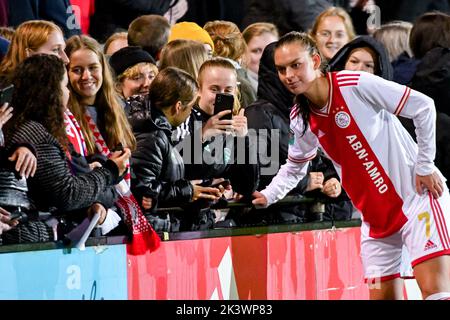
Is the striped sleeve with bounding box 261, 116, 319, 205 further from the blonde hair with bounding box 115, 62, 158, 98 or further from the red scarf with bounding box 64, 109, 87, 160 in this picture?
the red scarf with bounding box 64, 109, 87, 160

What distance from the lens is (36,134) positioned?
6.88 m

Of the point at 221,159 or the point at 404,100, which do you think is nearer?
the point at 404,100

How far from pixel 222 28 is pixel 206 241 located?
2.68 meters

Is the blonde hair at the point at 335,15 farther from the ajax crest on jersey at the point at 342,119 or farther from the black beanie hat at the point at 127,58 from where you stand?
the ajax crest on jersey at the point at 342,119

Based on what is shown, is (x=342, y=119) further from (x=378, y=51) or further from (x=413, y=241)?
(x=378, y=51)

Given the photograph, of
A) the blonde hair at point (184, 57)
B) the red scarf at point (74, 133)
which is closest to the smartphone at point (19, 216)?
the red scarf at point (74, 133)

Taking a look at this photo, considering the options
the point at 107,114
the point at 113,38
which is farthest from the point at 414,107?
the point at 113,38

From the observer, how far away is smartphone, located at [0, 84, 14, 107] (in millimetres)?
6719

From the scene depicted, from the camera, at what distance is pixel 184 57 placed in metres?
9.12

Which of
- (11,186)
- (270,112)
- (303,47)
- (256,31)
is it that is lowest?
(11,186)

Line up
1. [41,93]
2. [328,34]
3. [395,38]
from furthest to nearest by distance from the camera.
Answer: [395,38] < [328,34] < [41,93]

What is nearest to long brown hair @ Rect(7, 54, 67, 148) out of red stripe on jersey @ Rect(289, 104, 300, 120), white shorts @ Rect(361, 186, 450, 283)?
red stripe on jersey @ Rect(289, 104, 300, 120)

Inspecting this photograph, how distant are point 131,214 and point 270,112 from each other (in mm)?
1785
